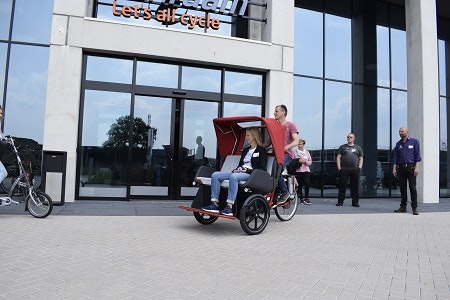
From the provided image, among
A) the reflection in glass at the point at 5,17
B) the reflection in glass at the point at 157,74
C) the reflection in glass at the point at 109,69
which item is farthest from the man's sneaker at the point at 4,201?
the reflection in glass at the point at 5,17

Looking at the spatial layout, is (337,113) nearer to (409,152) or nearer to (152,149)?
(409,152)

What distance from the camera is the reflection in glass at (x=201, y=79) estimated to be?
1017 centimetres

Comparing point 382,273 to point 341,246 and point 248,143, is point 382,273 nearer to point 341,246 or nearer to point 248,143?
point 341,246

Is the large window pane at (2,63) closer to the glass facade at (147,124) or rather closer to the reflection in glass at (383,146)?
the glass facade at (147,124)

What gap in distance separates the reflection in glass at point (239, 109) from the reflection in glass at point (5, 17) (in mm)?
6156

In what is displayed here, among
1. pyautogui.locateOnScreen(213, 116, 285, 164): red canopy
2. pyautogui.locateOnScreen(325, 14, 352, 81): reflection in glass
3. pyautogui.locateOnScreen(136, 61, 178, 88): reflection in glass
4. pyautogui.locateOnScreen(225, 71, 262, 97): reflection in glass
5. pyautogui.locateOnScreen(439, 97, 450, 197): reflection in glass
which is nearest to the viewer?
pyautogui.locateOnScreen(213, 116, 285, 164): red canopy

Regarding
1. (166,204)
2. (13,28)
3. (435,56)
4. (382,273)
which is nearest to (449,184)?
(435,56)

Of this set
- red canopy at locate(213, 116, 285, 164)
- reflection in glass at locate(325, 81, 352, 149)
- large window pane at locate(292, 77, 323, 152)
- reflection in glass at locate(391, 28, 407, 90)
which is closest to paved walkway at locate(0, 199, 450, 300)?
red canopy at locate(213, 116, 285, 164)

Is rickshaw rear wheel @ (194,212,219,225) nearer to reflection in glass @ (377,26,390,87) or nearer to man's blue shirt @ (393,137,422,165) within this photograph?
man's blue shirt @ (393,137,422,165)

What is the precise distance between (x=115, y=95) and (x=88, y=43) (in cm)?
144

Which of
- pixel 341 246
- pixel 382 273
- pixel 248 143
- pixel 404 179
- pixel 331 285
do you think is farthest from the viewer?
pixel 404 179

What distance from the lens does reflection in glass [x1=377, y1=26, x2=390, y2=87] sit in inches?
537

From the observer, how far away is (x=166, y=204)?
899 centimetres

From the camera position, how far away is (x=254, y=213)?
18.2 feet
